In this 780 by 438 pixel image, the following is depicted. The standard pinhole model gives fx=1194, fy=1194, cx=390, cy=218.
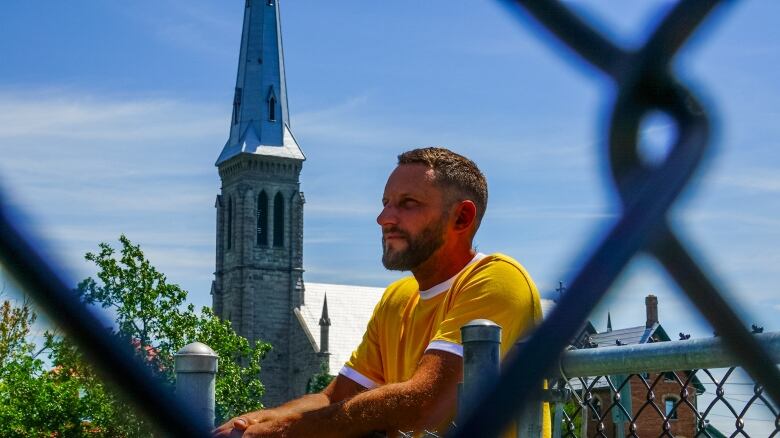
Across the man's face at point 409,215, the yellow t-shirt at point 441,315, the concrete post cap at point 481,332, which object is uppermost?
the man's face at point 409,215

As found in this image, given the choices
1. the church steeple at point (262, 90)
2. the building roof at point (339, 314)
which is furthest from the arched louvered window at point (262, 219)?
the building roof at point (339, 314)

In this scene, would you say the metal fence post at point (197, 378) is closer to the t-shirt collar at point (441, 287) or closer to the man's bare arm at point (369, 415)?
the man's bare arm at point (369, 415)

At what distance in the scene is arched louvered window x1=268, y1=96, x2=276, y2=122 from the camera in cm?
7056

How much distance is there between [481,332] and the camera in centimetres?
254

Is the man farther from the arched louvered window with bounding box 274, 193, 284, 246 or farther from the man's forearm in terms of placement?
the arched louvered window with bounding box 274, 193, 284, 246

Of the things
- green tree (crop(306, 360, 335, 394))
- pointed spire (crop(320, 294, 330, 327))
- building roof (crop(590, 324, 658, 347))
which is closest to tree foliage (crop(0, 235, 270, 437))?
building roof (crop(590, 324, 658, 347))

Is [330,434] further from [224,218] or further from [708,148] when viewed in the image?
[224,218]

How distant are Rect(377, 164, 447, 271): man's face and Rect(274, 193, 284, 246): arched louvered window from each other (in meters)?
68.8

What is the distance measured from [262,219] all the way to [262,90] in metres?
7.84

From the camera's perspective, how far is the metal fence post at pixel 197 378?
2727mm

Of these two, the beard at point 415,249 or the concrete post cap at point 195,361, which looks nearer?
the concrete post cap at point 195,361

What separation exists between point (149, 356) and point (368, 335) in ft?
6.57

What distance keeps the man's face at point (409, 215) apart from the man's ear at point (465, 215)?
5cm

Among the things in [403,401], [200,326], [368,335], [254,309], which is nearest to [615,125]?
[403,401]
